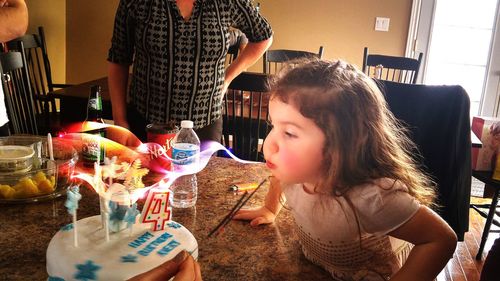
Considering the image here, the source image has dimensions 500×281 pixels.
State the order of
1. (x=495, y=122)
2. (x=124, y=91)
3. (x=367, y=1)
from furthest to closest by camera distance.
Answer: (x=367, y=1) → (x=495, y=122) → (x=124, y=91)

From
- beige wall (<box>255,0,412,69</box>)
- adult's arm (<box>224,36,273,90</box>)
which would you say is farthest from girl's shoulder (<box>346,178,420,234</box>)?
beige wall (<box>255,0,412,69</box>)

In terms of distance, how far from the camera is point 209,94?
1.89m

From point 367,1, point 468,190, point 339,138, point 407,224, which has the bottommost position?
point 468,190

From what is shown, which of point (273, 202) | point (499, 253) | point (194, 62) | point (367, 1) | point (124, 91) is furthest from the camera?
point (367, 1)

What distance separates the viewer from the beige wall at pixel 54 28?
4188mm

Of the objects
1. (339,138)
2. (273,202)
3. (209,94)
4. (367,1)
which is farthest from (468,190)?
(367,1)

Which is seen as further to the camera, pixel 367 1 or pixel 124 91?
pixel 367 1

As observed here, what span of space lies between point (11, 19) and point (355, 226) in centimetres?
142

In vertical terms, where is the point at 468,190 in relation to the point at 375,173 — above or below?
below

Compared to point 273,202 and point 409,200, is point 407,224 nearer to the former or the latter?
point 409,200

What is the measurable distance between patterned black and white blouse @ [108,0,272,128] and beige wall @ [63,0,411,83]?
8.79 ft

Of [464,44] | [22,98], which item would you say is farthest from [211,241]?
[464,44]

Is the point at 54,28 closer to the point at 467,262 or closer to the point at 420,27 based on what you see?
the point at 420,27

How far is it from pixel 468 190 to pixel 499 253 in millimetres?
927
